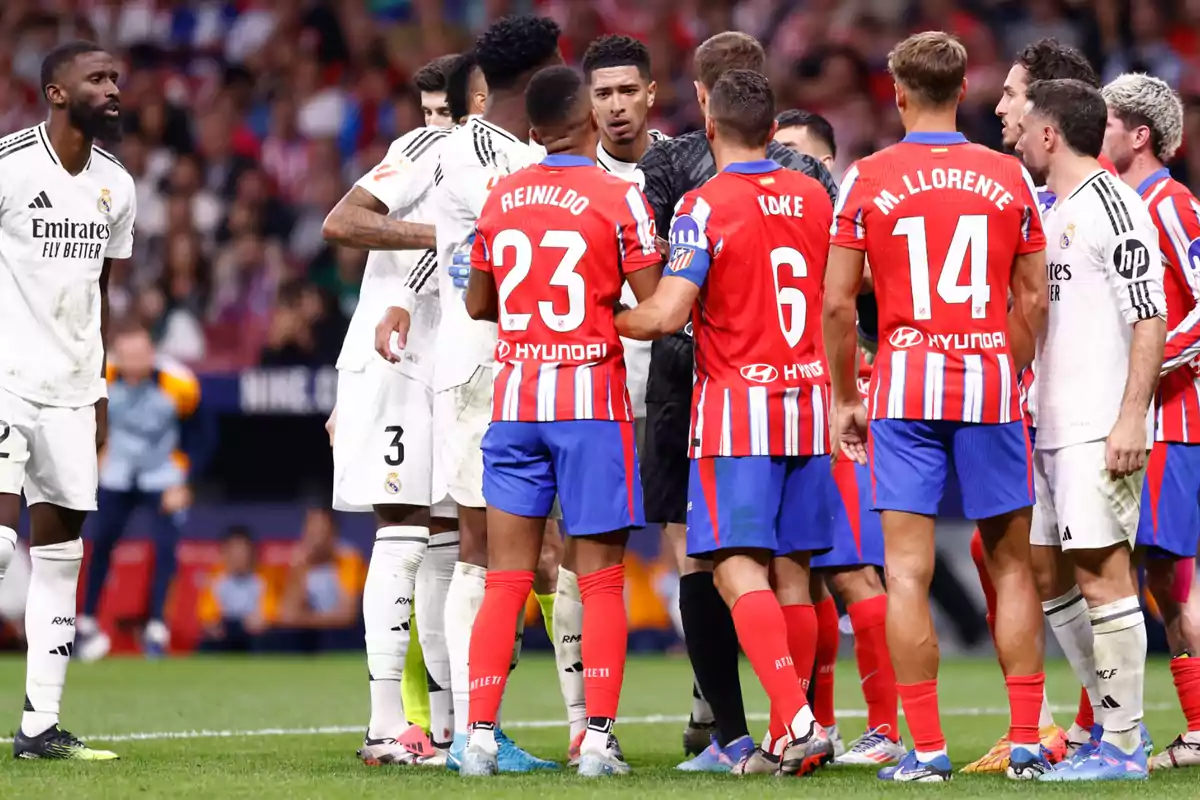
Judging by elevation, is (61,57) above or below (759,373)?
above

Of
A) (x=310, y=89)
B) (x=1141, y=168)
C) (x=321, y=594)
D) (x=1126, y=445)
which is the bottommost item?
(x=321, y=594)

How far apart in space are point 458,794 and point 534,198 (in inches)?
80.0

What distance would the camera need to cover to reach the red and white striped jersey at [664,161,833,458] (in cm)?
615

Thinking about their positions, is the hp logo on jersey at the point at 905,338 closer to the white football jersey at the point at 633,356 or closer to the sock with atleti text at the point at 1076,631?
the sock with atleti text at the point at 1076,631

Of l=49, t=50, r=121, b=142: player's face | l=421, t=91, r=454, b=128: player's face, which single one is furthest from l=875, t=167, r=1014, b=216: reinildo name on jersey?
l=49, t=50, r=121, b=142: player's face

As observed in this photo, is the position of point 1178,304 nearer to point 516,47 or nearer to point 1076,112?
point 1076,112

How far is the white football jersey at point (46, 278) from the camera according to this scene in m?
6.92

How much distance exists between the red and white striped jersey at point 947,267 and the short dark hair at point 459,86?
1903mm

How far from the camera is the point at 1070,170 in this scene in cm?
635

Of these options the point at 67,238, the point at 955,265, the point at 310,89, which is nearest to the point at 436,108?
the point at 67,238

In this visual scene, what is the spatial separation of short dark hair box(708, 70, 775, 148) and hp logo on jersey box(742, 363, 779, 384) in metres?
0.79

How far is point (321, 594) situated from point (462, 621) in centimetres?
720

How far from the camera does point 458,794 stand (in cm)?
543

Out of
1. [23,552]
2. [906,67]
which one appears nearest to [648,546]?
[23,552]
